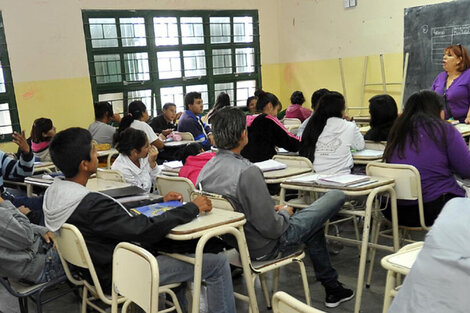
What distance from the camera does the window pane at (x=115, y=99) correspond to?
674 cm

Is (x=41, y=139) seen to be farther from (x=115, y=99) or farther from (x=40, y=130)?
(x=115, y=99)

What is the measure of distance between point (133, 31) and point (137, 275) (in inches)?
228

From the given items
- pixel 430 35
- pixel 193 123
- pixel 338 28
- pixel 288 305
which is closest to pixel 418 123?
pixel 288 305

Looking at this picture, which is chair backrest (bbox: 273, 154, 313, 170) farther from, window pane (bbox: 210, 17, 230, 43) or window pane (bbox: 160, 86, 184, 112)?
window pane (bbox: 210, 17, 230, 43)

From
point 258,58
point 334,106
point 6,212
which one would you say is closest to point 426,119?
point 334,106

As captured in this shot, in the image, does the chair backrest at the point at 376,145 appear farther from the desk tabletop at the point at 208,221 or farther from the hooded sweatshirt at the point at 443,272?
the hooded sweatshirt at the point at 443,272

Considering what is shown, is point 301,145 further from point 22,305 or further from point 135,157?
point 22,305

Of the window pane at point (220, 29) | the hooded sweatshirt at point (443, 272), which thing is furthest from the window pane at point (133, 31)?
the hooded sweatshirt at point (443, 272)

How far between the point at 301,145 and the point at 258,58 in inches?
196

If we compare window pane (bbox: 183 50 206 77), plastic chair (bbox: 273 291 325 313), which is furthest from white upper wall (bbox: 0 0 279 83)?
plastic chair (bbox: 273 291 325 313)

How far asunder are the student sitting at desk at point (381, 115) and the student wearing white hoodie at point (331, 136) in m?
0.38

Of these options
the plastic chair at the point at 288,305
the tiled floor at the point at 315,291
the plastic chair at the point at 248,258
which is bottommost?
the tiled floor at the point at 315,291

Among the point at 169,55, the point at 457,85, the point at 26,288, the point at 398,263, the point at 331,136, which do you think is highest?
the point at 169,55

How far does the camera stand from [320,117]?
129 inches
